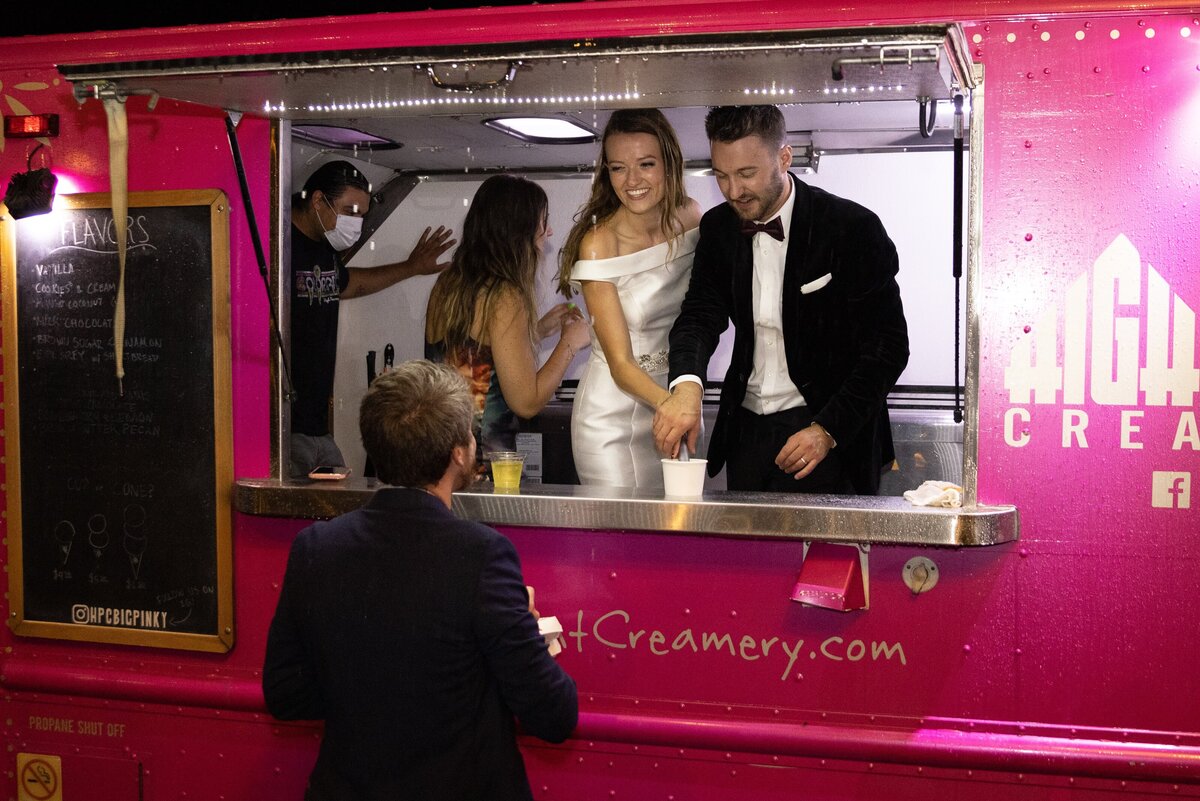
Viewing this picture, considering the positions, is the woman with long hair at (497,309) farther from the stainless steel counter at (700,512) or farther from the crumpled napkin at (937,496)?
the crumpled napkin at (937,496)

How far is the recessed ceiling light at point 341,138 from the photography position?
14.6 feet

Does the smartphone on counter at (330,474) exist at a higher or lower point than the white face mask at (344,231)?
lower

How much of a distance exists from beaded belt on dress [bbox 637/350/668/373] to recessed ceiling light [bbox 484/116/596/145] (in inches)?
44.2

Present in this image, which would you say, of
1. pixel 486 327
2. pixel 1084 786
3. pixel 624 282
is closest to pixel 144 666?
pixel 486 327

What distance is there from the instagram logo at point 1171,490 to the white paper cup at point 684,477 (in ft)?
3.60

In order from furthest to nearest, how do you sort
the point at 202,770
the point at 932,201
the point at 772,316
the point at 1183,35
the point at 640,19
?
the point at 932,201 < the point at 772,316 < the point at 202,770 < the point at 640,19 < the point at 1183,35

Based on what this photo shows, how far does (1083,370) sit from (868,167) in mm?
2079

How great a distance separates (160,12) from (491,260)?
1249 mm

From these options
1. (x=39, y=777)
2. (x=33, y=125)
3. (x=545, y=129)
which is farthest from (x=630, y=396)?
(x=39, y=777)

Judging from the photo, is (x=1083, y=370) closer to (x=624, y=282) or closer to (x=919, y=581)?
(x=919, y=581)

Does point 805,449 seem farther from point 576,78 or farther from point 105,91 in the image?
point 105,91

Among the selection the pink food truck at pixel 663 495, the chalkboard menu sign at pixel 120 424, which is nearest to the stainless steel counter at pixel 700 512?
the pink food truck at pixel 663 495

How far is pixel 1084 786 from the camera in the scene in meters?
2.78

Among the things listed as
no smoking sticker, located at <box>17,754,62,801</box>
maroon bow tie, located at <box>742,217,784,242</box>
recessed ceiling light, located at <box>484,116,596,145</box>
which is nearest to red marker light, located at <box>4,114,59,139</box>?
recessed ceiling light, located at <box>484,116,596,145</box>
